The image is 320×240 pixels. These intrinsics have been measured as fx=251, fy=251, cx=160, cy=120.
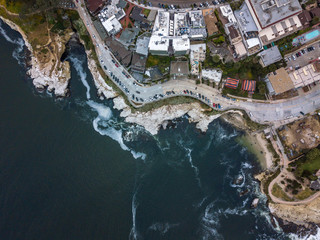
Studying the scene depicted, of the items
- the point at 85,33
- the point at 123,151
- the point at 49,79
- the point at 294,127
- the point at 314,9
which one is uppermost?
the point at 85,33

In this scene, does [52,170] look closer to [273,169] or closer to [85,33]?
[85,33]

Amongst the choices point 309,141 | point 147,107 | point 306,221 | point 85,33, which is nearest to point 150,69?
point 147,107

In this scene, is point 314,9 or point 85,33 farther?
point 85,33

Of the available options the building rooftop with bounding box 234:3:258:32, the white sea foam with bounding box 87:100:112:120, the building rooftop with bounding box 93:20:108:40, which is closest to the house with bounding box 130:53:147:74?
the building rooftop with bounding box 93:20:108:40

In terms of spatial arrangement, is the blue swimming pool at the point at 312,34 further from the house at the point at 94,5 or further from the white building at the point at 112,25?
the house at the point at 94,5

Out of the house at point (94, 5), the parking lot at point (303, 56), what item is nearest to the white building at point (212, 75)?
the parking lot at point (303, 56)

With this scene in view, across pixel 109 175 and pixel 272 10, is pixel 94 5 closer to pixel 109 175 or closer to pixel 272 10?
pixel 109 175

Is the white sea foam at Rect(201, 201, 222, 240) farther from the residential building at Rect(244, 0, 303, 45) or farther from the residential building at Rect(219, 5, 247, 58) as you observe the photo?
the residential building at Rect(244, 0, 303, 45)
